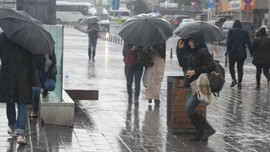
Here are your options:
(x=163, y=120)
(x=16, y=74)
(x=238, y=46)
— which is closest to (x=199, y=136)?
(x=163, y=120)

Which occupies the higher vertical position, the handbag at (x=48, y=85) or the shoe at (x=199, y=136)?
the handbag at (x=48, y=85)

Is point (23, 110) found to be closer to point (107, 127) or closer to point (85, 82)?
point (107, 127)

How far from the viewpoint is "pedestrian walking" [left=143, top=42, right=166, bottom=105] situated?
12.9 m

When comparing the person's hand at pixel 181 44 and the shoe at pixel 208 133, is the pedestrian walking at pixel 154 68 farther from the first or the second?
the shoe at pixel 208 133

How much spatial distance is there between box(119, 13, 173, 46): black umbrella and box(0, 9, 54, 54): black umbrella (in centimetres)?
437

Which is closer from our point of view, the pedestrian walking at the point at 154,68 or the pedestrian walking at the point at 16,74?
the pedestrian walking at the point at 16,74

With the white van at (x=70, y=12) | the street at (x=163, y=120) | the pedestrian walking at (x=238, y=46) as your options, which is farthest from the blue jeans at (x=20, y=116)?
the white van at (x=70, y=12)

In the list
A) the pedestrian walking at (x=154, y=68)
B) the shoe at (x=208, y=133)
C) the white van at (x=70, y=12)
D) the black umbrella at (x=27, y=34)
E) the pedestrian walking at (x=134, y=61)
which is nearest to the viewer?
the black umbrella at (x=27, y=34)

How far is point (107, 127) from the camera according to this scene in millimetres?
10109

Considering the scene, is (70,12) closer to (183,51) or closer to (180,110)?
(183,51)

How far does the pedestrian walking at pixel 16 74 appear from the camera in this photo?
8203 millimetres

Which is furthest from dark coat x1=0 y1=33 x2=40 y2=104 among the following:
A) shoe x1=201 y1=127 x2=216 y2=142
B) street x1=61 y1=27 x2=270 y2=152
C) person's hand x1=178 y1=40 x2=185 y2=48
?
person's hand x1=178 y1=40 x2=185 y2=48

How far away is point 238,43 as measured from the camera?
674 inches

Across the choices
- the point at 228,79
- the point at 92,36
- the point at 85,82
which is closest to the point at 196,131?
the point at 85,82
